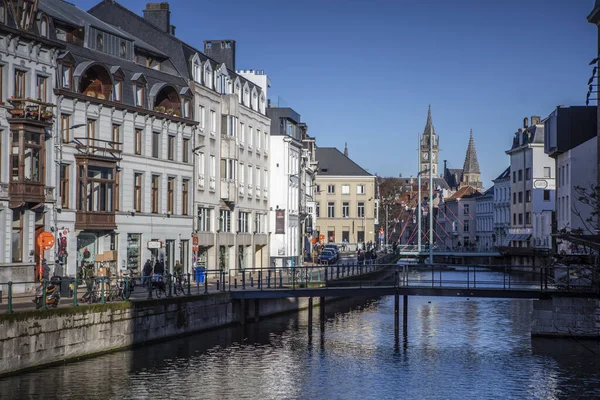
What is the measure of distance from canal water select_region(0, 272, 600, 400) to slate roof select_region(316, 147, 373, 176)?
91901mm

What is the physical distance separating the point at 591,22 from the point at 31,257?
35.2 metres

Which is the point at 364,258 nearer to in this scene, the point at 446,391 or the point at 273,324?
the point at 273,324

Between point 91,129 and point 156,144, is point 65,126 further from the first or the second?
point 156,144

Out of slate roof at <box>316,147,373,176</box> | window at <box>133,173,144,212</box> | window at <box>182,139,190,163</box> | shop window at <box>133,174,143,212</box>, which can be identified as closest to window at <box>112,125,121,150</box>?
window at <box>133,173,144,212</box>

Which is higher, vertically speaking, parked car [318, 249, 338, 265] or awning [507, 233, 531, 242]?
awning [507, 233, 531, 242]

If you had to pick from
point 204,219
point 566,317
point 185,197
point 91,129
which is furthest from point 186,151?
point 566,317

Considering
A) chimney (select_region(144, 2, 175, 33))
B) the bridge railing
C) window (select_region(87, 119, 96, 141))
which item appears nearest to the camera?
the bridge railing

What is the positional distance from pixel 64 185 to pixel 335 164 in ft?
321

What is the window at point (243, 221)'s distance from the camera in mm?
70875

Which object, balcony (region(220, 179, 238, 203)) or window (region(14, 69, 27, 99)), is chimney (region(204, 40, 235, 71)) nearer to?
balcony (region(220, 179, 238, 203))

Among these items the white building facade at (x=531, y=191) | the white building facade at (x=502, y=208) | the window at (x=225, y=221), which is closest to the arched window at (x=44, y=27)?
the window at (x=225, y=221)

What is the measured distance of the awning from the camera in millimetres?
133275

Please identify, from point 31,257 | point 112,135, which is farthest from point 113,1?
point 31,257

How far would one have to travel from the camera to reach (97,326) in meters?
36.0
